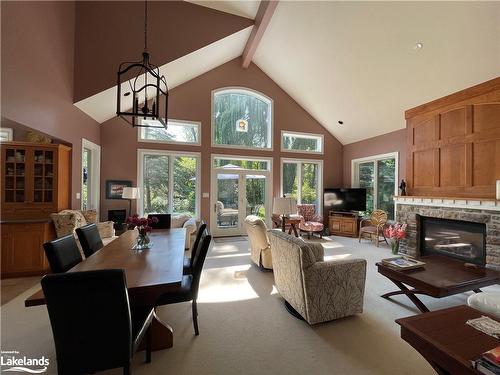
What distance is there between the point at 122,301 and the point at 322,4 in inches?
202

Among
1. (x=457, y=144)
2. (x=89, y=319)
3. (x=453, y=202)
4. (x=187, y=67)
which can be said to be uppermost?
(x=187, y=67)

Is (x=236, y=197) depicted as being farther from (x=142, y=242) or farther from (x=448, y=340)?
(x=448, y=340)

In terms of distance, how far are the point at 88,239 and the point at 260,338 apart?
6.91 feet

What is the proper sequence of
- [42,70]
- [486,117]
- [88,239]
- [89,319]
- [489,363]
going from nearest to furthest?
[489,363] < [89,319] < [88,239] < [42,70] < [486,117]

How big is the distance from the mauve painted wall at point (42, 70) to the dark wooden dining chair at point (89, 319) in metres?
2.68

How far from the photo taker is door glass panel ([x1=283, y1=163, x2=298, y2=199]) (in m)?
6.88

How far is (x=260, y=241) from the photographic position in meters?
3.57

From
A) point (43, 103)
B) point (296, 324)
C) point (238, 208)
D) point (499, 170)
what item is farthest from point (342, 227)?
point (43, 103)

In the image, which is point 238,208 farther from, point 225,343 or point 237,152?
point 225,343

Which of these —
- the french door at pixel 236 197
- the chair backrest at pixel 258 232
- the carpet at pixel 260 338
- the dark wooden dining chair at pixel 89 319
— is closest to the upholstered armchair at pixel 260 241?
the chair backrest at pixel 258 232

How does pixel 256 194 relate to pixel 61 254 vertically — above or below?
above

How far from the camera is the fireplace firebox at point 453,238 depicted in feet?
11.8

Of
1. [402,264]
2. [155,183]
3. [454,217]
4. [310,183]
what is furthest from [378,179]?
[155,183]

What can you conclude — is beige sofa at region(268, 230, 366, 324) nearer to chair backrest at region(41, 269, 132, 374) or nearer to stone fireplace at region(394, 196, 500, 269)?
chair backrest at region(41, 269, 132, 374)
